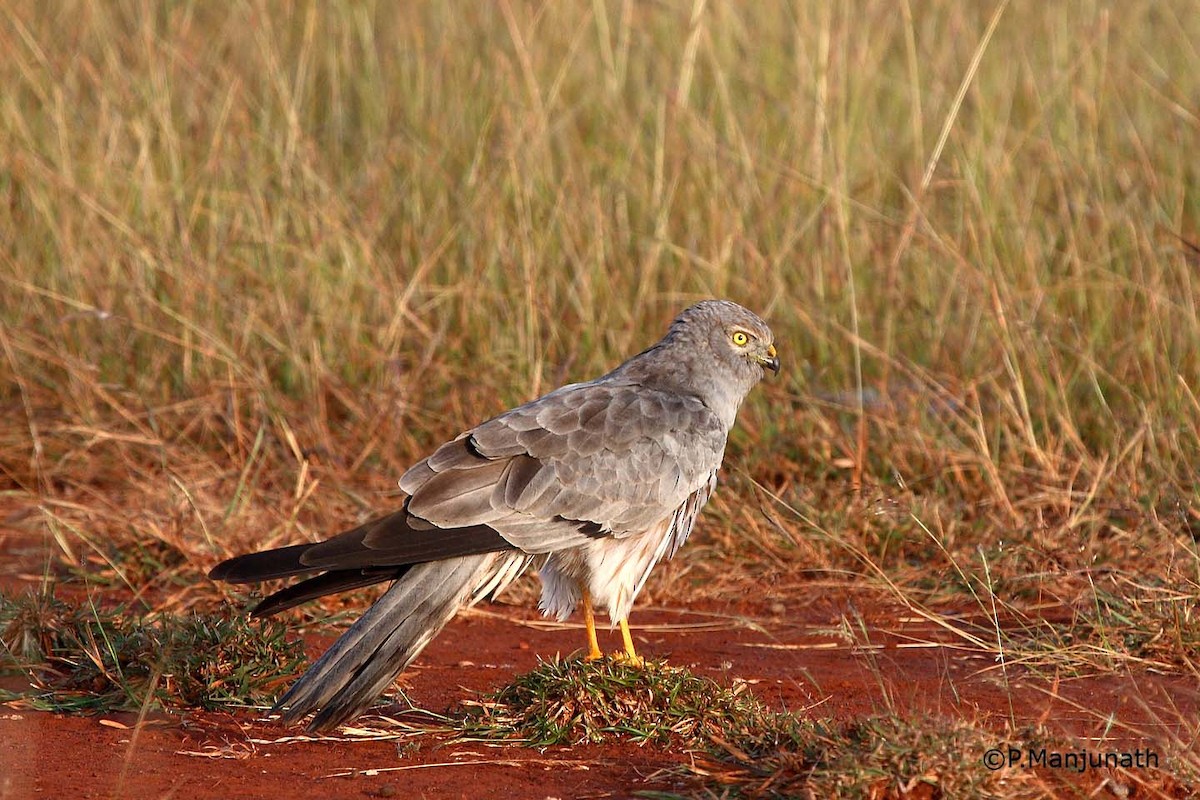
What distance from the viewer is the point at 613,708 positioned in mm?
3660

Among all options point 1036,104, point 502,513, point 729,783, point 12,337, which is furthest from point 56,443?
point 1036,104

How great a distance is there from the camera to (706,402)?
448cm

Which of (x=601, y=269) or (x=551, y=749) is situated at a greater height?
(x=601, y=269)

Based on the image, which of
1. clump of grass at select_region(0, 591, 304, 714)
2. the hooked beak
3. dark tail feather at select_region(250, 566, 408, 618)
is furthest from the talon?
the hooked beak

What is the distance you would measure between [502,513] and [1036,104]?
4.48m

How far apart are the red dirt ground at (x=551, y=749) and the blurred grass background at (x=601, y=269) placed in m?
0.49

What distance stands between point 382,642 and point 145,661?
2.57ft

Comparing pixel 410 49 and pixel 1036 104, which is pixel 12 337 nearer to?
pixel 410 49

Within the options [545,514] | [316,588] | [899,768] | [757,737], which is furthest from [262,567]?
[899,768]

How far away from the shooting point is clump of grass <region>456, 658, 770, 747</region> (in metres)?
3.61

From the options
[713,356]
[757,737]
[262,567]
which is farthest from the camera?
[713,356]

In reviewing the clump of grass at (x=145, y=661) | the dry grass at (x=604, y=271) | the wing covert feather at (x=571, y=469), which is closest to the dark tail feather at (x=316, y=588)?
the wing covert feather at (x=571, y=469)

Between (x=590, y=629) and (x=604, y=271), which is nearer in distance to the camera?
(x=590, y=629)

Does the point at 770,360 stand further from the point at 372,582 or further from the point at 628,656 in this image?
the point at 372,582
